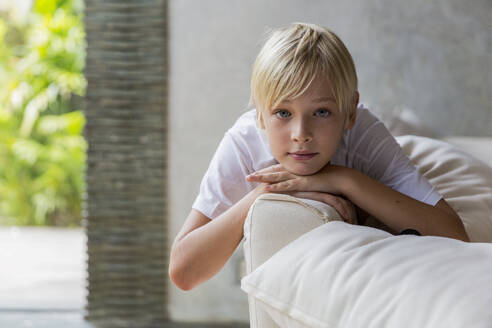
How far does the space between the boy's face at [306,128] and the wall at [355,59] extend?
127cm

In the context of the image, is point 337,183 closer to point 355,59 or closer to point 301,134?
point 301,134

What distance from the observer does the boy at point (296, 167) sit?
107 cm

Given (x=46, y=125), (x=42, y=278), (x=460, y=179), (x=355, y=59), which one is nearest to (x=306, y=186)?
(x=460, y=179)

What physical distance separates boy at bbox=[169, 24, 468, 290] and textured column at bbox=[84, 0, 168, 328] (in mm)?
1198

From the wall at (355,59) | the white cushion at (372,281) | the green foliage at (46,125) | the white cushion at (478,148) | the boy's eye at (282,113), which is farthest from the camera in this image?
the green foliage at (46,125)

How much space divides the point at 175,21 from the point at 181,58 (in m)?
→ 0.15

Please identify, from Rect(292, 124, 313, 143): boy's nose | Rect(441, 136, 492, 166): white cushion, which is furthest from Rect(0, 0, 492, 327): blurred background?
Rect(292, 124, 313, 143): boy's nose

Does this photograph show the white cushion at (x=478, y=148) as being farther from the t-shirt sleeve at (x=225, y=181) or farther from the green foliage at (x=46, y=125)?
the green foliage at (x=46, y=125)

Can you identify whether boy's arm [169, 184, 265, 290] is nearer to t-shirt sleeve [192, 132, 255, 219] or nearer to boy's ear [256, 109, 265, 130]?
t-shirt sleeve [192, 132, 255, 219]

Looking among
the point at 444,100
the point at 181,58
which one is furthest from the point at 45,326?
the point at 444,100

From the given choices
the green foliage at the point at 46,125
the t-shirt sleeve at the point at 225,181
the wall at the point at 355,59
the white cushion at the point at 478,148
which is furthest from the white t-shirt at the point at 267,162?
the green foliage at the point at 46,125

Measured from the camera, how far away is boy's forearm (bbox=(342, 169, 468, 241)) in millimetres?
1106

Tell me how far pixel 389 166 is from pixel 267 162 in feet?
0.89

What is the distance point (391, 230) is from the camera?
1207 millimetres
